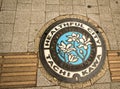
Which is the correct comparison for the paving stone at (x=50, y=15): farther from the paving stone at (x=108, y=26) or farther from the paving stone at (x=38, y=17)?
the paving stone at (x=108, y=26)

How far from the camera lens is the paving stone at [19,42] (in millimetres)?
4162

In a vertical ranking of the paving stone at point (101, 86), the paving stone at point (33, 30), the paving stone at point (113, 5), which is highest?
the paving stone at point (113, 5)

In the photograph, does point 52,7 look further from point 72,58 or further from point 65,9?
point 72,58

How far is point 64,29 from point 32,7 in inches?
48.9

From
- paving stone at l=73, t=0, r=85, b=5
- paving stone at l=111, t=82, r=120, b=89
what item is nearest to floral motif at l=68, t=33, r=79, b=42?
paving stone at l=73, t=0, r=85, b=5

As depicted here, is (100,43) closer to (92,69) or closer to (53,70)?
(92,69)

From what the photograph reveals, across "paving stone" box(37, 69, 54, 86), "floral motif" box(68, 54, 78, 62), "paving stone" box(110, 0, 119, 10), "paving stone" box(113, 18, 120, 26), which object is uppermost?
"paving stone" box(110, 0, 119, 10)

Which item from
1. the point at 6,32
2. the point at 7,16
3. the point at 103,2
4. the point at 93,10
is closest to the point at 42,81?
the point at 6,32

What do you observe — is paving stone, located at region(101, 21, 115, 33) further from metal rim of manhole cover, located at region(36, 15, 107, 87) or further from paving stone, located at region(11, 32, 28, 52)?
paving stone, located at region(11, 32, 28, 52)

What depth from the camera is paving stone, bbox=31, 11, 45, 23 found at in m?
4.57

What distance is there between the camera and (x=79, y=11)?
484cm

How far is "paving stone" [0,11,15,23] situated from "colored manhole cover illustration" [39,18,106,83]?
109cm

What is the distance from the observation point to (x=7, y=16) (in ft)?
14.9

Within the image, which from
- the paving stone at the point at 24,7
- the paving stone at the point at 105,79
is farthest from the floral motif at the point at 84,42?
the paving stone at the point at 24,7
